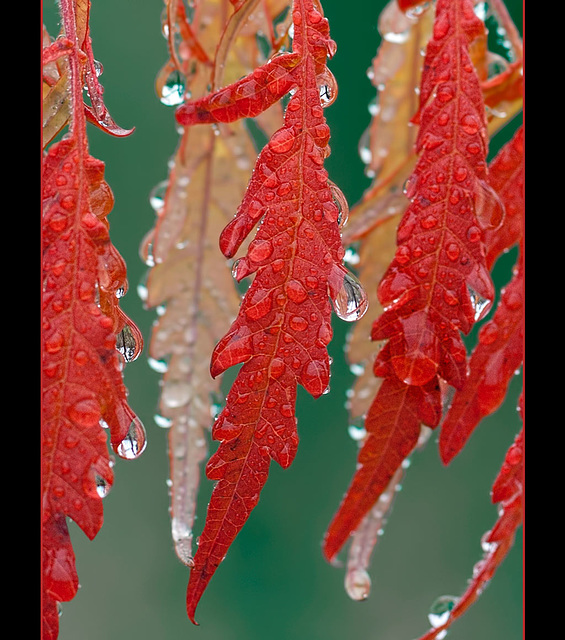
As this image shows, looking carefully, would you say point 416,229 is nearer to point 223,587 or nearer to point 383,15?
point 383,15

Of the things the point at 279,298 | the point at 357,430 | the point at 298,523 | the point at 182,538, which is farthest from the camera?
the point at 298,523

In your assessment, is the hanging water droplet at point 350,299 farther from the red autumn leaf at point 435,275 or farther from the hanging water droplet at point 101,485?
the hanging water droplet at point 101,485

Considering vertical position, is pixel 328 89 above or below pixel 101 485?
above

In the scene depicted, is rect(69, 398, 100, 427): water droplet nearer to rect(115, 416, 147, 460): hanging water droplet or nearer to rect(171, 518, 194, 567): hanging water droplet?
rect(115, 416, 147, 460): hanging water droplet

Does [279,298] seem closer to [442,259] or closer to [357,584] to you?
[442,259]

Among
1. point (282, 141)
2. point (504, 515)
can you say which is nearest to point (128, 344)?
point (282, 141)

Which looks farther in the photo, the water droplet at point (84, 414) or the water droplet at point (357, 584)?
the water droplet at point (357, 584)

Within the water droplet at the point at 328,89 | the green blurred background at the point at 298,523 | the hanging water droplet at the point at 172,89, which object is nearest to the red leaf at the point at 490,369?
the water droplet at the point at 328,89
